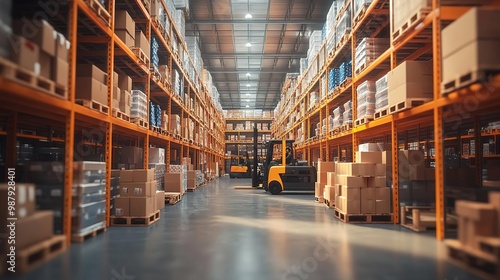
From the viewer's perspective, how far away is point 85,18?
5.32 meters

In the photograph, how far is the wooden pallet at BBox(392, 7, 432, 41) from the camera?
498cm

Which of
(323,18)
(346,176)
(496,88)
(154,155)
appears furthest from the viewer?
(323,18)

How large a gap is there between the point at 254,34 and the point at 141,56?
10.7 meters

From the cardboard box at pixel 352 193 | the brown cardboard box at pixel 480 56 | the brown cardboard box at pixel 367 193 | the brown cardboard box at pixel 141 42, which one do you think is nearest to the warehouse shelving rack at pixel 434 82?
the brown cardboard box at pixel 480 56

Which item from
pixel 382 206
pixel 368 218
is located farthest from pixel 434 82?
pixel 368 218

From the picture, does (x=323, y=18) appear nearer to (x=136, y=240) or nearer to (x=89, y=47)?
(x=89, y=47)

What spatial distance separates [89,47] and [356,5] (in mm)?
5712

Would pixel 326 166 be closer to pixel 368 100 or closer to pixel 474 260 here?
pixel 368 100

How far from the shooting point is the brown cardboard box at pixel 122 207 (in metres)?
6.05

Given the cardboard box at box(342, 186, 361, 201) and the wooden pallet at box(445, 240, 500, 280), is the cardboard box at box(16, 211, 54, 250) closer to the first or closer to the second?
the wooden pallet at box(445, 240, 500, 280)

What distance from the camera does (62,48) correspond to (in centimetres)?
416

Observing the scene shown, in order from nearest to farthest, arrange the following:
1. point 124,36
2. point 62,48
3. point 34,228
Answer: point 34,228 < point 62,48 < point 124,36

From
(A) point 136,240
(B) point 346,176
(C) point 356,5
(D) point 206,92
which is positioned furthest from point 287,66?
(A) point 136,240

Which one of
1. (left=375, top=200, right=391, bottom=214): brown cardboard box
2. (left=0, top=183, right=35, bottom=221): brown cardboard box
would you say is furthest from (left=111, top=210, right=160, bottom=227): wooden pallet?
(left=375, top=200, right=391, bottom=214): brown cardboard box
